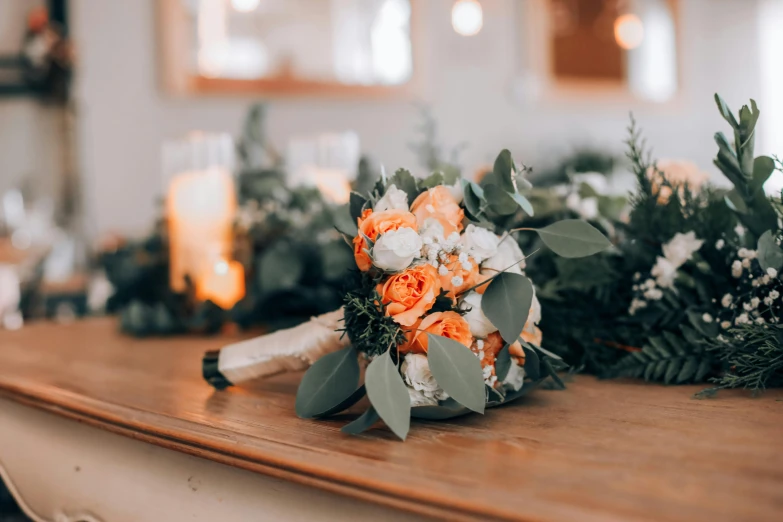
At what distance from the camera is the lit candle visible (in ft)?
3.98

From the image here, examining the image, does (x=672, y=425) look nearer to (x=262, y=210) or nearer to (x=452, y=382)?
(x=452, y=382)

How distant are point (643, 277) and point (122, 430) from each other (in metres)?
0.56

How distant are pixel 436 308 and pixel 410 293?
36mm

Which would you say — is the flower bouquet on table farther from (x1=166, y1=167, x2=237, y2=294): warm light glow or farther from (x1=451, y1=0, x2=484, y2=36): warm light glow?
(x1=451, y1=0, x2=484, y2=36): warm light glow

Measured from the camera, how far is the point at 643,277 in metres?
0.77

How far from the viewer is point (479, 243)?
609 millimetres

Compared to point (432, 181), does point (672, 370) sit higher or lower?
lower

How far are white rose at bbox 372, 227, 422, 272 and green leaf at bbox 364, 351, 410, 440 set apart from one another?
78 millimetres

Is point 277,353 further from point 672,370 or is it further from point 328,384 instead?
point 672,370

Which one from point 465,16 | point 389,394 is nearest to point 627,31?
point 465,16

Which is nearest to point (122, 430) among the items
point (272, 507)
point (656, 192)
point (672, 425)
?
point (272, 507)

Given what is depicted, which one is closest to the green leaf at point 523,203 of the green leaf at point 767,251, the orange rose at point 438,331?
the orange rose at point 438,331

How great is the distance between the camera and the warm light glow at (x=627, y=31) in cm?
399

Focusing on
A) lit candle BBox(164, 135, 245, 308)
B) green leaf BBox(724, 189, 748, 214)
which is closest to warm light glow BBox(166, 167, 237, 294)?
lit candle BBox(164, 135, 245, 308)
